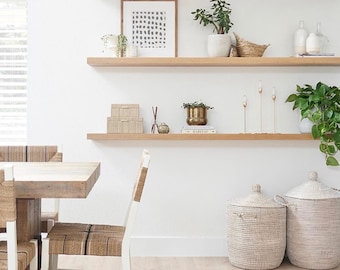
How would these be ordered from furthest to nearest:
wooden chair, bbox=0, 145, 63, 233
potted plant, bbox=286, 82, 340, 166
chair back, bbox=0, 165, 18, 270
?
1. potted plant, bbox=286, 82, 340, 166
2. wooden chair, bbox=0, 145, 63, 233
3. chair back, bbox=0, 165, 18, 270

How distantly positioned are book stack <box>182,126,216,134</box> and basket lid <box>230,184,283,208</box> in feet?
1.69

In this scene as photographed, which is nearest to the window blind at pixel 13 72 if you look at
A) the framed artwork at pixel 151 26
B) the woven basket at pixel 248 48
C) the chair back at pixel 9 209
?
the framed artwork at pixel 151 26

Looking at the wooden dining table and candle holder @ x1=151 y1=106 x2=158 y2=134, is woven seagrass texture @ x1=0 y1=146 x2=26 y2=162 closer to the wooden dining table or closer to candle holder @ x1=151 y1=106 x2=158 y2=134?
the wooden dining table

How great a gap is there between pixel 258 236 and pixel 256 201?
0.78 ft

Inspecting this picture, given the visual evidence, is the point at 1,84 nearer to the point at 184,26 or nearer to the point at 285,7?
the point at 184,26

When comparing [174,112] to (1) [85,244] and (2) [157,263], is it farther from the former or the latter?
(1) [85,244]

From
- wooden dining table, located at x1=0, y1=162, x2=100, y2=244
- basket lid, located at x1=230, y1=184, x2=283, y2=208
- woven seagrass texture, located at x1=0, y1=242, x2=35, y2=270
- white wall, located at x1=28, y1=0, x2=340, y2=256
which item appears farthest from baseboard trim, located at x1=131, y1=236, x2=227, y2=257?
woven seagrass texture, located at x1=0, y1=242, x2=35, y2=270

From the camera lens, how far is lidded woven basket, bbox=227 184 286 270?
3.89 meters

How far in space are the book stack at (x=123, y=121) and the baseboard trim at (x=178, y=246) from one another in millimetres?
823

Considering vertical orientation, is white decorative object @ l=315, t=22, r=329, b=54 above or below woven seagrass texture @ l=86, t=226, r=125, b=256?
above

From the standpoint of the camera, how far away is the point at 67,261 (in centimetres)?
408

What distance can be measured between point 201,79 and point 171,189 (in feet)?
2.81

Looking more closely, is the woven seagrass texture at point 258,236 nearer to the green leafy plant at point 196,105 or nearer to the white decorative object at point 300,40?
the green leafy plant at point 196,105

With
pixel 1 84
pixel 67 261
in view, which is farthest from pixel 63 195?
pixel 1 84
